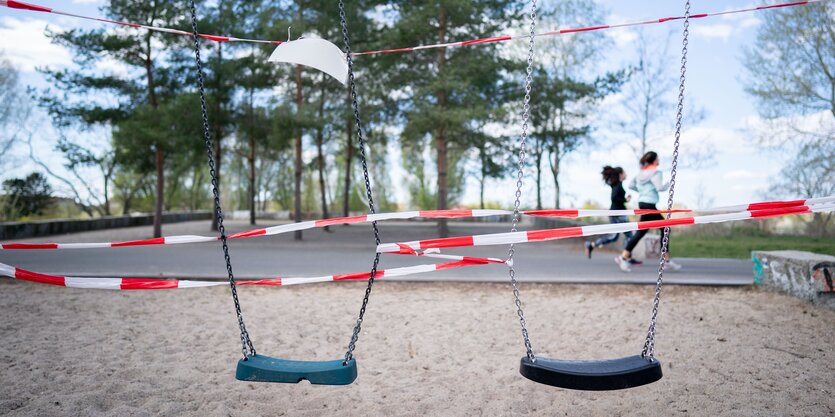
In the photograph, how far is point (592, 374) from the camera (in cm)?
311

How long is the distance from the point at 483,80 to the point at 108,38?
34.4 feet

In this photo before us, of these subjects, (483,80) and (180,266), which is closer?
(180,266)

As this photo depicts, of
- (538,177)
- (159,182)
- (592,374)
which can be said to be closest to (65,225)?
(159,182)

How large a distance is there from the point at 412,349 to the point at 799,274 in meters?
5.40

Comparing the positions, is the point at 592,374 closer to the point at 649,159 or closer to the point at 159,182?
the point at 649,159

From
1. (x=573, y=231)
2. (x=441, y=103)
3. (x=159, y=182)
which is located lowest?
(x=573, y=231)

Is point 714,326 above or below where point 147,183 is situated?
below

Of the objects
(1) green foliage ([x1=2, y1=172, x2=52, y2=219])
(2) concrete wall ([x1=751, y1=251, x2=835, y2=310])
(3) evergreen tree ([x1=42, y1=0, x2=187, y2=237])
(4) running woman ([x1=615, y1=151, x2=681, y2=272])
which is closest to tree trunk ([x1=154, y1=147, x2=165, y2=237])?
(3) evergreen tree ([x1=42, y1=0, x2=187, y2=237])

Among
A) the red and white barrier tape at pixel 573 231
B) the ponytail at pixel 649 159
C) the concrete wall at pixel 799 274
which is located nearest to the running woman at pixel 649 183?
the ponytail at pixel 649 159

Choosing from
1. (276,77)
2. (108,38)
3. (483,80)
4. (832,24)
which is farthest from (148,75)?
(832,24)

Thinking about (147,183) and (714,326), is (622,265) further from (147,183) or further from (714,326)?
(147,183)

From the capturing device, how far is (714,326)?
605 centimetres

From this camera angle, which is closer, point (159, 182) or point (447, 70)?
point (447, 70)

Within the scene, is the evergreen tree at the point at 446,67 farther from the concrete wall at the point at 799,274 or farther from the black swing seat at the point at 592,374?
the black swing seat at the point at 592,374
